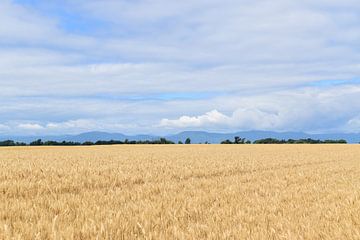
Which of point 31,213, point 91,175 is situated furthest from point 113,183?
point 31,213

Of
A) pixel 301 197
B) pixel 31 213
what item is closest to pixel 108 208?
pixel 31 213

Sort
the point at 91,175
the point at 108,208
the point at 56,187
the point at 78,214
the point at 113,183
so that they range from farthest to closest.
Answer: the point at 91,175 < the point at 113,183 < the point at 56,187 < the point at 108,208 < the point at 78,214

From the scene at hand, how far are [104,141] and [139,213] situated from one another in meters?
76.3

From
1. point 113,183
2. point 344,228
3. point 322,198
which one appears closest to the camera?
point 344,228

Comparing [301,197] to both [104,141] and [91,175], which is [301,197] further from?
[104,141]

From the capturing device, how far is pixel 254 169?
18.7 m

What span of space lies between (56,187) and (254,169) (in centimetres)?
991

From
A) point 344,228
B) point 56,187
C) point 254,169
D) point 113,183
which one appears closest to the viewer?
point 344,228

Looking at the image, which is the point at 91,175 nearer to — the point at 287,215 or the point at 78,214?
the point at 78,214

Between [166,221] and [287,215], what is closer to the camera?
[166,221]

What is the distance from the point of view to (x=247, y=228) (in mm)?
6285

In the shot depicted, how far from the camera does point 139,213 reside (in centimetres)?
726

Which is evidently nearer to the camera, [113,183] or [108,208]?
[108,208]

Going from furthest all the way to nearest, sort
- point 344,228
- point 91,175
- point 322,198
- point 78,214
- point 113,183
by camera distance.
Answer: point 91,175 < point 113,183 < point 322,198 < point 78,214 < point 344,228
